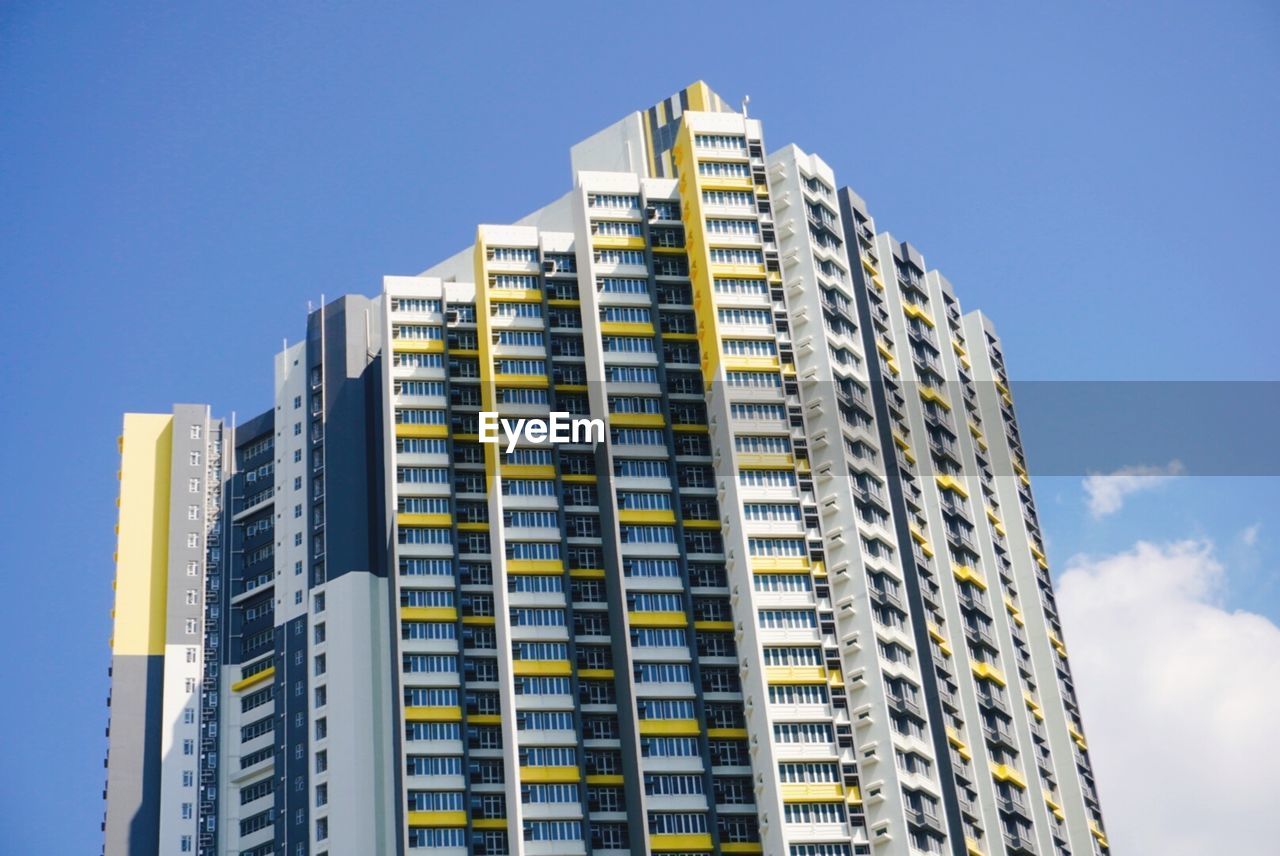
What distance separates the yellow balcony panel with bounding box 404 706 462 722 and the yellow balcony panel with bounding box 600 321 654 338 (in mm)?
22407

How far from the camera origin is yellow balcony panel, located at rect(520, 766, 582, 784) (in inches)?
3939

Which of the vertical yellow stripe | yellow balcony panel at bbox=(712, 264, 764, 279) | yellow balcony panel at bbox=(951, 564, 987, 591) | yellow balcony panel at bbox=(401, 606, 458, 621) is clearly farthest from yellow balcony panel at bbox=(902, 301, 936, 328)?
the vertical yellow stripe

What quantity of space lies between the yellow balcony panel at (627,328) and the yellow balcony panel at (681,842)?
28045mm

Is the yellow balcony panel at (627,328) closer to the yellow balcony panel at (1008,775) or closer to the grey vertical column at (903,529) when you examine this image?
the grey vertical column at (903,529)

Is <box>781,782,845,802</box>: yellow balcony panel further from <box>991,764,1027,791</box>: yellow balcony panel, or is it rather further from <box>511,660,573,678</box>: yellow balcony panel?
<box>511,660,573,678</box>: yellow balcony panel

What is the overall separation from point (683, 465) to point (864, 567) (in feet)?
38.7

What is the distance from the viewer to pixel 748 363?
107000 mm

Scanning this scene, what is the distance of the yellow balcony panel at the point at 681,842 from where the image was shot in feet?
320

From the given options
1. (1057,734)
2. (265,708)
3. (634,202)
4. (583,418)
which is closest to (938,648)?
(1057,734)

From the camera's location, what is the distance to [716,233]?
111m

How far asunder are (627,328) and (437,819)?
28.7 metres

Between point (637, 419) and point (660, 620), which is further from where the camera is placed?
point (637, 419)

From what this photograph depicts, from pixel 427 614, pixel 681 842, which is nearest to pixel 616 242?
pixel 427 614

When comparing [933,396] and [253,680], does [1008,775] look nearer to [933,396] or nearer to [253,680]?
[933,396]
